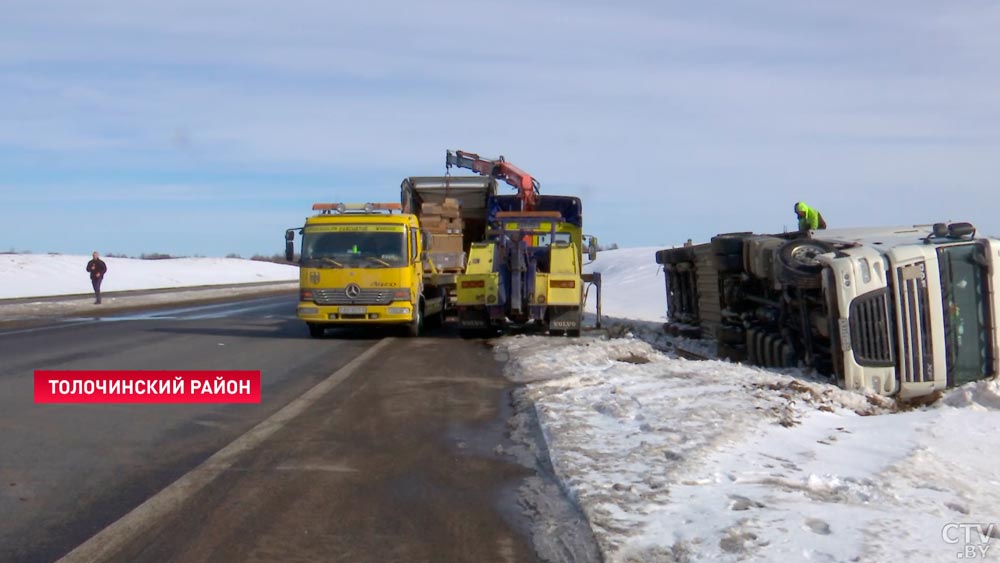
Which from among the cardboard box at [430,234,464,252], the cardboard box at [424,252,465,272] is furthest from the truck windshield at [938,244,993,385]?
the cardboard box at [430,234,464,252]

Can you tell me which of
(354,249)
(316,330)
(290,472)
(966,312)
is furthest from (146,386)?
(966,312)

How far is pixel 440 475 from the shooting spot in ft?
23.2

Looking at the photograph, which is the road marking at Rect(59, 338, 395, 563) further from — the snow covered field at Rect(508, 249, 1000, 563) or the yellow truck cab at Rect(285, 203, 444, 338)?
the yellow truck cab at Rect(285, 203, 444, 338)

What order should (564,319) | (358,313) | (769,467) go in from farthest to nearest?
1. (358,313)
2. (564,319)
3. (769,467)

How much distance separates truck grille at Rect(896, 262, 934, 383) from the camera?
32.9ft

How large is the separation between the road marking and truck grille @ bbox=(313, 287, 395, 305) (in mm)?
8183

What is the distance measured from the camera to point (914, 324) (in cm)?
1006

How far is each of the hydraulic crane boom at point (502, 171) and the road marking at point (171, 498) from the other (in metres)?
12.3

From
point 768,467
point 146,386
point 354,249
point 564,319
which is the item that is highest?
point 354,249

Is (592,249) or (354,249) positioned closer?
(354,249)

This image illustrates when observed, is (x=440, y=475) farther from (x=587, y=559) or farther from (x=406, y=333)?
(x=406, y=333)

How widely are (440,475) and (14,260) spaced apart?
68.1 meters

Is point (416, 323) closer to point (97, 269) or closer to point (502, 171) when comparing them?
point (502, 171)

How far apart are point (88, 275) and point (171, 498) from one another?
61.8 metres
